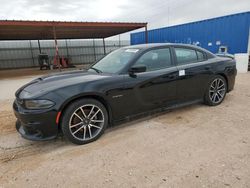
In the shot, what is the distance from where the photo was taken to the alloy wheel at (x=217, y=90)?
4375 mm

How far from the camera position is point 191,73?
394 cm

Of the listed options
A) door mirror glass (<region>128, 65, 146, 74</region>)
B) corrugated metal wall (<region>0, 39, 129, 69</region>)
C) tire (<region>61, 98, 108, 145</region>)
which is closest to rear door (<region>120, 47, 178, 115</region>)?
door mirror glass (<region>128, 65, 146, 74</region>)

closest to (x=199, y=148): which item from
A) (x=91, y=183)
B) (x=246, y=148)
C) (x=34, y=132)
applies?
(x=246, y=148)

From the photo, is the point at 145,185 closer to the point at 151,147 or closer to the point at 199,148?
the point at 151,147

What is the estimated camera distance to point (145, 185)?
2078 millimetres

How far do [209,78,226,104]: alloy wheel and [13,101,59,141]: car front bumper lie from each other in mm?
3345

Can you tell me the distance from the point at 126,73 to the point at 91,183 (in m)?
1.80

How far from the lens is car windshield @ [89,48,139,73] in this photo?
11.4 ft

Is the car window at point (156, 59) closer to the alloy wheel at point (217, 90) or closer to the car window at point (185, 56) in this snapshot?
the car window at point (185, 56)

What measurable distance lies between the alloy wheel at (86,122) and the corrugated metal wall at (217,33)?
982 centimetres

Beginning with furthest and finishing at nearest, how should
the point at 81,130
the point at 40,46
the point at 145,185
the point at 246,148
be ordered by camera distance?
the point at 40,46 < the point at 81,130 < the point at 246,148 < the point at 145,185

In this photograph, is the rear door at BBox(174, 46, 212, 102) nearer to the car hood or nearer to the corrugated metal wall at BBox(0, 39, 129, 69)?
the car hood

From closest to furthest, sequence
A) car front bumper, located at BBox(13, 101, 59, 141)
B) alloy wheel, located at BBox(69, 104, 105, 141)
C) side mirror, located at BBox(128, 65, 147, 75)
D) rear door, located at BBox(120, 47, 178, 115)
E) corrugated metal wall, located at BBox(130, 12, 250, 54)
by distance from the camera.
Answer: car front bumper, located at BBox(13, 101, 59, 141), alloy wheel, located at BBox(69, 104, 105, 141), side mirror, located at BBox(128, 65, 147, 75), rear door, located at BBox(120, 47, 178, 115), corrugated metal wall, located at BBox(130, 12, 250, 54)


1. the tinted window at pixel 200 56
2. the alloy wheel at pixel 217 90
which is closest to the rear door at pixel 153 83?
the tinted window at pixel 200 56
